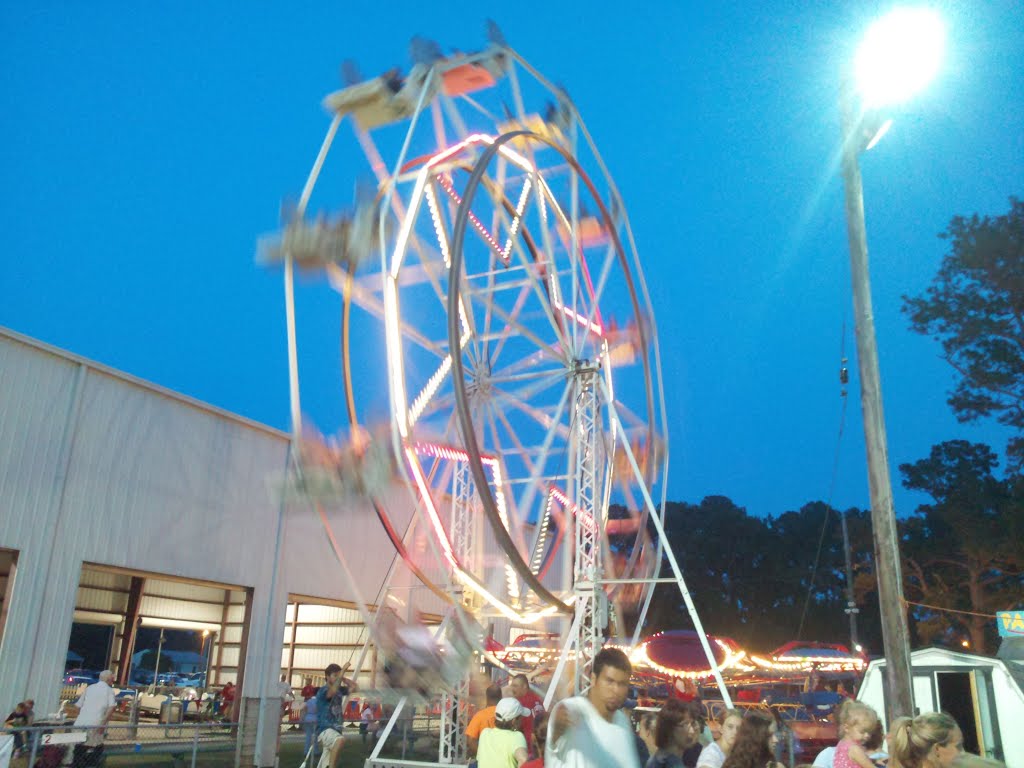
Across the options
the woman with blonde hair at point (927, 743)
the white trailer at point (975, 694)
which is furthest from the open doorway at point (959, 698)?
the woman with blonde hair at point (927, 743)

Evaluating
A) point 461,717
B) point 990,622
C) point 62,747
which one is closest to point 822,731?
point 461,717

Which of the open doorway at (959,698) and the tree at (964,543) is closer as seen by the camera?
the open doorway at (959,698)

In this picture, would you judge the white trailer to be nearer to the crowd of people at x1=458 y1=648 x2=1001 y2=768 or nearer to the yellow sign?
the yellow sign

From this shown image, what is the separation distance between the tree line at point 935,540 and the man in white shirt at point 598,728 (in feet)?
45.8

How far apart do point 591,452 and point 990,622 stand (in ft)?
117

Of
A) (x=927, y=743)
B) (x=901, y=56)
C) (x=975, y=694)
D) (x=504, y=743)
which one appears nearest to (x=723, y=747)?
(x=927, y=743)

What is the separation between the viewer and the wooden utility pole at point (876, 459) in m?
8.45

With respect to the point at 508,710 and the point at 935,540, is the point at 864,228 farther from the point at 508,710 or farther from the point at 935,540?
the point at 935,540

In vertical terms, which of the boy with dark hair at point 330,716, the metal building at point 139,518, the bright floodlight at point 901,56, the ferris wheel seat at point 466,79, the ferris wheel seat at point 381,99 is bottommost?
the boy with dark hair at point 330,716

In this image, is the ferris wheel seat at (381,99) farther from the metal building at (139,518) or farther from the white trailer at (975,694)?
the white trailer at (975,694)

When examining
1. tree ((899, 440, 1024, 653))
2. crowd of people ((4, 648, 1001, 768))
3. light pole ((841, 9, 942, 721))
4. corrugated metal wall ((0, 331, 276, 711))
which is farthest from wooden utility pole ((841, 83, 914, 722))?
tree ((899, 440, 1024, 653))

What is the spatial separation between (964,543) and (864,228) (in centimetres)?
2849

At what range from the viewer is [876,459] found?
29.7ft

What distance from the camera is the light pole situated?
28.4 feet
